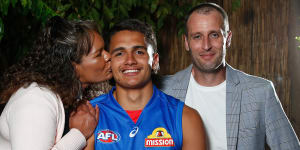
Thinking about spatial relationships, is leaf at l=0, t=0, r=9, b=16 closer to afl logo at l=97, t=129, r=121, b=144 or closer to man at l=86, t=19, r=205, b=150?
man at l=86, t=19, r=205, b=150

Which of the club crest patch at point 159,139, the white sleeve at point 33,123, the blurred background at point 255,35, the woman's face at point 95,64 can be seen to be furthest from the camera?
the blurred background at point 255,35

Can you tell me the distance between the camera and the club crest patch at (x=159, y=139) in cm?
198

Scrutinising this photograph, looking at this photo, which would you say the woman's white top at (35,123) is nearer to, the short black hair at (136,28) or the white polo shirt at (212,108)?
the short black hair at (136,28)

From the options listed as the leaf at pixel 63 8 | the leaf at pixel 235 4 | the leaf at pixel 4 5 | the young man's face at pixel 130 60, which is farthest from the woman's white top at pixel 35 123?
the leaf at pixel 235 4

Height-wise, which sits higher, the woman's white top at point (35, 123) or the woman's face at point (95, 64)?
the woman's face at point (95, 64)

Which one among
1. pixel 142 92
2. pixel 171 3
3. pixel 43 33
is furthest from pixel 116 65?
pixel 171 3

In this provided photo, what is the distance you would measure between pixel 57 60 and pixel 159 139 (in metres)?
0.73

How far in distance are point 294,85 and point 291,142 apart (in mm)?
1092

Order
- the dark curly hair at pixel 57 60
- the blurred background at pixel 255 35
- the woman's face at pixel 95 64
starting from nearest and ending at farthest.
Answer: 1. the dark curly hair at pixel 57 60
2. the woman's face at pixel 95 64
3. the blurred background at pixel 255 35

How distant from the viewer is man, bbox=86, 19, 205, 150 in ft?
6.59

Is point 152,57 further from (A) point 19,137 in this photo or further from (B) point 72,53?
(A) point 19,137

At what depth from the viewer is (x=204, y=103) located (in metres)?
2.59

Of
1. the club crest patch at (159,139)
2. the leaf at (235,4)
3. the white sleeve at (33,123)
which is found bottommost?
the club crest patch at (159,139)

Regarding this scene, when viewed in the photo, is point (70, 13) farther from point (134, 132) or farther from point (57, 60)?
point (134, 132)
